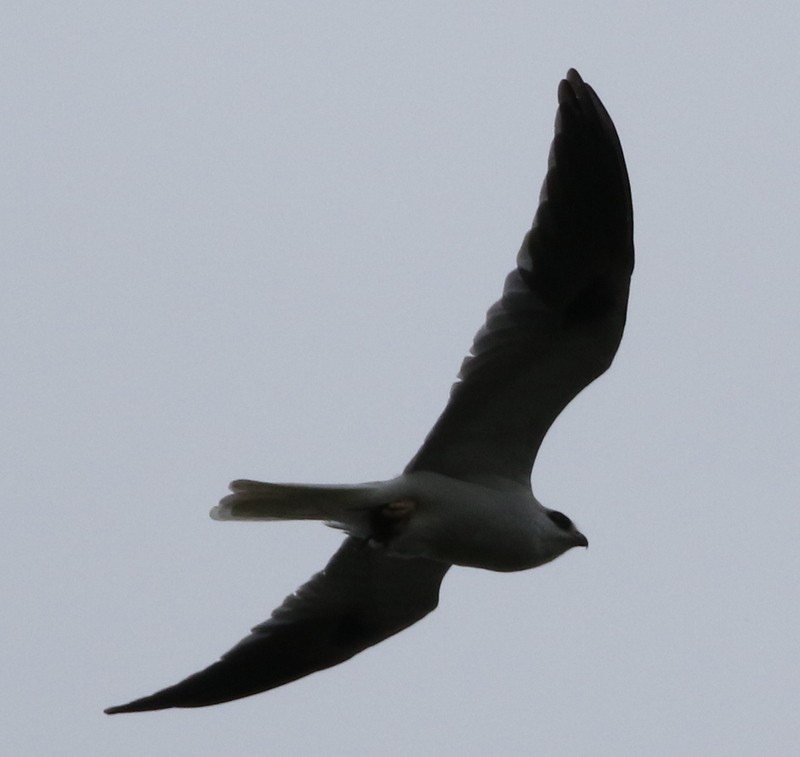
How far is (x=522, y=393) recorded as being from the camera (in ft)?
28.2

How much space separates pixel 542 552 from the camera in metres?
8.69

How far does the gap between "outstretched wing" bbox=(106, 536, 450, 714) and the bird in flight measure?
641 mm

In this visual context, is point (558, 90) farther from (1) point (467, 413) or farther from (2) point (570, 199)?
(1) point (467, 413)

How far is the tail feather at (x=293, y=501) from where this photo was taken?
8.30 m

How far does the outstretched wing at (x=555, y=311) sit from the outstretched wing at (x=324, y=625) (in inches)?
37.8

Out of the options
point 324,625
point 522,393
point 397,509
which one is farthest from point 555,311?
point 324,625

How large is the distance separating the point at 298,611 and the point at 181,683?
0.75 m

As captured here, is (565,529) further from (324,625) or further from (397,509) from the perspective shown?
(324,625)

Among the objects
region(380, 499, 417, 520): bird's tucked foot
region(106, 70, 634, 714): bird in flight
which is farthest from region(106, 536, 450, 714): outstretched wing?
region(380, 499, 417, 520): bird's tucked foot

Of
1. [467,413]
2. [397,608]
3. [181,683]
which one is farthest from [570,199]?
[181,683]

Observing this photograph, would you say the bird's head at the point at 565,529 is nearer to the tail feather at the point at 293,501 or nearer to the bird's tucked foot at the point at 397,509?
the bird's tucked foot at the point at 397,509

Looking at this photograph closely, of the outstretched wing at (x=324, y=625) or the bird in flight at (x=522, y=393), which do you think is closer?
the bird in flight at (x=522, y=393)

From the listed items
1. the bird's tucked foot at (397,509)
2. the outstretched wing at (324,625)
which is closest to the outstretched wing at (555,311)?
the bird's tucked foot at (397,509)

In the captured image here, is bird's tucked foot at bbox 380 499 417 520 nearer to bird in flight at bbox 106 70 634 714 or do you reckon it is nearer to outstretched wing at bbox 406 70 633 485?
bird in flight at bbox 106 70 634 714
